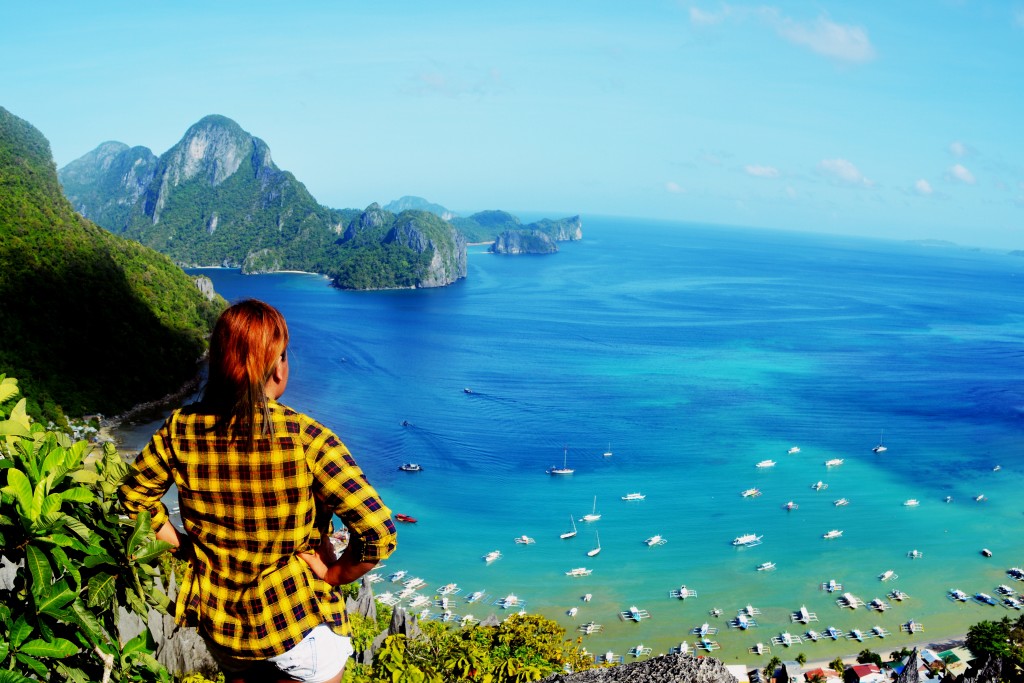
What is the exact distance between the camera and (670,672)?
7.23 feet

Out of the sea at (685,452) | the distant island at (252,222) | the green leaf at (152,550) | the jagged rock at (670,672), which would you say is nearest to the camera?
the green leaf at (152,550)

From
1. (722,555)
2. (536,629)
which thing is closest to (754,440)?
(722,555)

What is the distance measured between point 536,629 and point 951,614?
16.8 meters

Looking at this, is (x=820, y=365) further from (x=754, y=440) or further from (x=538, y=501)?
(x=538, y=501)

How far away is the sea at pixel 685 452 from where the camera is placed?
740 inches

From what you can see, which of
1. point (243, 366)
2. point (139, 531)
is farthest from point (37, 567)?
point (243, 366)

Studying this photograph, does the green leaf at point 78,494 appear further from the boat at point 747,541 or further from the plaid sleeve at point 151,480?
the boat at point 747,541

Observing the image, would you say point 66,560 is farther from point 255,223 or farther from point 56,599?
point 255,223

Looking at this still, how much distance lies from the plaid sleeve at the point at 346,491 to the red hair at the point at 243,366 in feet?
0.34

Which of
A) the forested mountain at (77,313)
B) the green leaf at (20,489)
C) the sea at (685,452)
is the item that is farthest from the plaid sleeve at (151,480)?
the forested mountain at (77,313)

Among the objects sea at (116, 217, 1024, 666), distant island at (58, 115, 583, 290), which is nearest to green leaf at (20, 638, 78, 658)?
sea at (116, 217, 1024, 666)

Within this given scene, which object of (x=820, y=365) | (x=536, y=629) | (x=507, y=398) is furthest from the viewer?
(x=820, y=365)

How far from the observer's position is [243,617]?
140 centimetres

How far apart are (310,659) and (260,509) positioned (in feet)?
1.12
